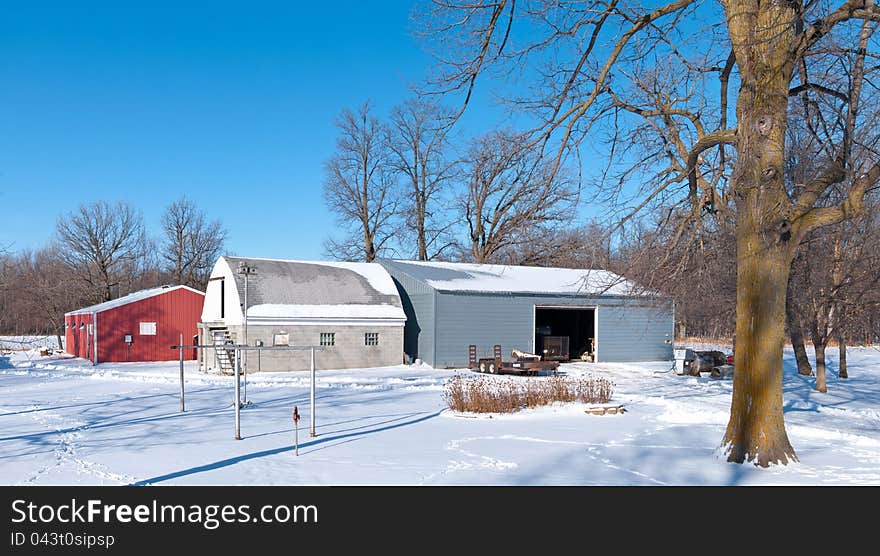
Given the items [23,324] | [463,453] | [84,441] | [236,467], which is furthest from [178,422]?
[23,324]

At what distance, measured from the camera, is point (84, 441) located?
12195 millimetres

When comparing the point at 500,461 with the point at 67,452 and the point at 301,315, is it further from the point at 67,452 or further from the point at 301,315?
the point at 301,315

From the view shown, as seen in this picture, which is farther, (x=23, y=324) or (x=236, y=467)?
(x=23, y=324)

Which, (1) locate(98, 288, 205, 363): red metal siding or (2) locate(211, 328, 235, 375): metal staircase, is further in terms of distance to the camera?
(1) locate(98, 288, 205, 363): red metal siding

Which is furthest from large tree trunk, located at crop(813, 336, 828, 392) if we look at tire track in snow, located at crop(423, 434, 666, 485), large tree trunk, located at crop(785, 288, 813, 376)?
tire track in snow, located at crop(423, 434, 666, 485)

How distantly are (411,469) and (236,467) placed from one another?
2.43 m

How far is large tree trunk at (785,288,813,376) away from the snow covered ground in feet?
5.39

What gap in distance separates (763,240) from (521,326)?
73.5 ft

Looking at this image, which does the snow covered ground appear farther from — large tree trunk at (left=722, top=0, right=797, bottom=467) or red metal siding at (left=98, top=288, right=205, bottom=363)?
red metal siding at (left=98, top=288, right=205, bottom=363)

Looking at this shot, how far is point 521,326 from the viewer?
31.9 m

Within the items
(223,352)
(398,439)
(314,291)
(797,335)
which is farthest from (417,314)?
(398,439)

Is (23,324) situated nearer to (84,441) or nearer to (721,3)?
(84,441)

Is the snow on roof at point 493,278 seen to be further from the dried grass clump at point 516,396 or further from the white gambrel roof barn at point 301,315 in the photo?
the dried grass clump at point 516,396

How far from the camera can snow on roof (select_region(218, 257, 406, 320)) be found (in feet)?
92.9
